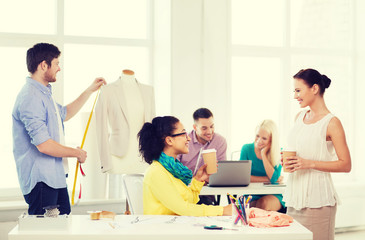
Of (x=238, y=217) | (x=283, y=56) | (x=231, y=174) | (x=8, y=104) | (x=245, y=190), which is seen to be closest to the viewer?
(x=238, y=217)

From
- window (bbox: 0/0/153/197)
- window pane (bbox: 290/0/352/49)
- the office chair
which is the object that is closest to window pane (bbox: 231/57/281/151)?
window pane (bbox: 290/0/352/49)

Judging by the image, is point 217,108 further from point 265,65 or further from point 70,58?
point 70,58

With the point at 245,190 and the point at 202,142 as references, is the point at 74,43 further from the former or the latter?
the point at 245,190

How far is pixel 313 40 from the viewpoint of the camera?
21.3 ft

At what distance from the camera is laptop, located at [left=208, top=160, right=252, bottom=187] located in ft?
13.7

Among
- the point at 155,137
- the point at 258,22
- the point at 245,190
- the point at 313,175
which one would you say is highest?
the point at 258,22

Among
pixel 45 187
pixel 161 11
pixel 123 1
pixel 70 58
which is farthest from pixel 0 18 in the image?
pixel 45 187

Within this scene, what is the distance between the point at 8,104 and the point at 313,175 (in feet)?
11.2

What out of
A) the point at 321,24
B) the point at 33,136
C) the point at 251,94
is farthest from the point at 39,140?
the point at 321,24

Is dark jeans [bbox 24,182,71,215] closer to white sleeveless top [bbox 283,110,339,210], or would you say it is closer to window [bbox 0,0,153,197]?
white sleeveless top [bbox 283,110,339,210]

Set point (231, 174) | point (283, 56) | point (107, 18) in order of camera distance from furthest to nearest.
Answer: point (283, 56), point (107, 18), point (231, 174)

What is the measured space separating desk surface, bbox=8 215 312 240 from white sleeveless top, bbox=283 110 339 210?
48 centimetres

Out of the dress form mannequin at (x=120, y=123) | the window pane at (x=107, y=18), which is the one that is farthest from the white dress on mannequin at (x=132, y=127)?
the window pane at (x=107, y=18)

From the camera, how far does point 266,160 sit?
461 cm
